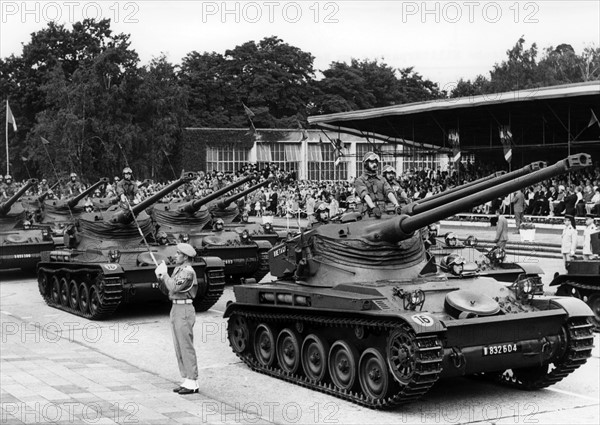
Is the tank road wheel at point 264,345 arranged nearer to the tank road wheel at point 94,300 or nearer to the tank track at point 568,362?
the tank track at point 568,362

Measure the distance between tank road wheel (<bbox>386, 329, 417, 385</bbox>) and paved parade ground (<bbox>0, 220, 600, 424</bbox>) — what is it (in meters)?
0.59

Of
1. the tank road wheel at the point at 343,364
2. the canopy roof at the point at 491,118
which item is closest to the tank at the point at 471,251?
the tank road wheel at the point at 343,364

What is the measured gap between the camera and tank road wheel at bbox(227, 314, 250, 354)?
14.4 metres

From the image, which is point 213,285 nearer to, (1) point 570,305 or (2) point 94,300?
(2) point 94,300

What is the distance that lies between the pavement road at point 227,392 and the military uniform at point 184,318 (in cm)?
42

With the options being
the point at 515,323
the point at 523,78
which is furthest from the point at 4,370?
the point at 523,78

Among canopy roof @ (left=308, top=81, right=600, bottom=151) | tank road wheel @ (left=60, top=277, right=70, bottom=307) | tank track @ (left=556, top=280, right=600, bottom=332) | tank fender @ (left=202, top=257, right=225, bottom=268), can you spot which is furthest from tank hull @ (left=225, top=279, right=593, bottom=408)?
canopy roof @ (left=308, top=81, right=600, bottom=151)

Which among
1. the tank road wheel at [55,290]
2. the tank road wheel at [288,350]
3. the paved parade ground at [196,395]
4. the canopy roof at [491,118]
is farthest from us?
the canopy roof at [491,118]

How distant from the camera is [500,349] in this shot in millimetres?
11375

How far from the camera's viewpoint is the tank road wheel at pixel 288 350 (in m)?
13.2

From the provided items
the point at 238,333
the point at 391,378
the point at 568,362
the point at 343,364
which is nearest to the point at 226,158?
the point at 238,333

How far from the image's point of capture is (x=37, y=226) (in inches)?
1115

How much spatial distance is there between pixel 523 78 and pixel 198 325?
72.9 m

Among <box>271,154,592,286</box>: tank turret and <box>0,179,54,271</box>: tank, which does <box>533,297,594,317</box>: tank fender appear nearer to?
<box>271,154,592,286</box>: tank turret
